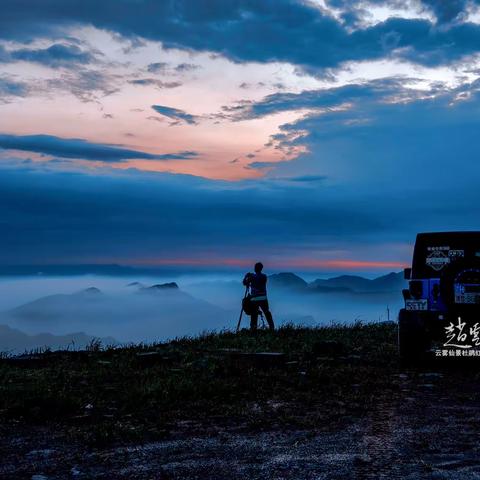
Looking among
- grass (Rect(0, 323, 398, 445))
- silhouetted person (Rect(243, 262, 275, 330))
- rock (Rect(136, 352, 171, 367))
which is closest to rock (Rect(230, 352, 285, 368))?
grass (Rect(0, 323, 398, 445))

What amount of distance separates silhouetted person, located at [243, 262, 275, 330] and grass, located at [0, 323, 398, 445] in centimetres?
307

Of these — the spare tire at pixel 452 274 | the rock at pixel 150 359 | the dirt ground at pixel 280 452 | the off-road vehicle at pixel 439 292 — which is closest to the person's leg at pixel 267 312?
the rock at pixel 150 359

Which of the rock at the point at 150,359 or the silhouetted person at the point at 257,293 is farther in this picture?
the silhouetted person at the point at 257,293

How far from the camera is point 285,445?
269 inches

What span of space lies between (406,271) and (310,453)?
7112 millimetres

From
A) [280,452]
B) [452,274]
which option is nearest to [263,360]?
[452,274]

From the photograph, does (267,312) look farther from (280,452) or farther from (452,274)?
(280,452)

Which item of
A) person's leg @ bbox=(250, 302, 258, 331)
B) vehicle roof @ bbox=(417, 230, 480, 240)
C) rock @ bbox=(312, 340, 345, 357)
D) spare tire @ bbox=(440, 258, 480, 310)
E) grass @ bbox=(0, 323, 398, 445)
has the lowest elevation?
grass @ bbox=(0, 323, 398, 445)

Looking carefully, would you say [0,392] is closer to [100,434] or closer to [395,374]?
[100,434]

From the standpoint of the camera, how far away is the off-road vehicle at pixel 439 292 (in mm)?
11578

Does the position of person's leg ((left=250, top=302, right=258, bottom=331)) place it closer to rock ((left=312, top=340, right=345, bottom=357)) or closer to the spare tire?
rock ((left=312, top=340, right=345, bottom=357))

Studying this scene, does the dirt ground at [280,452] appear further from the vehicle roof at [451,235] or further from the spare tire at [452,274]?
the vehicle roof at [451,235]

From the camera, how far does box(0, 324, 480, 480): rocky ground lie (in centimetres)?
594

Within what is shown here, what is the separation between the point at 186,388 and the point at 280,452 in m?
3.26
